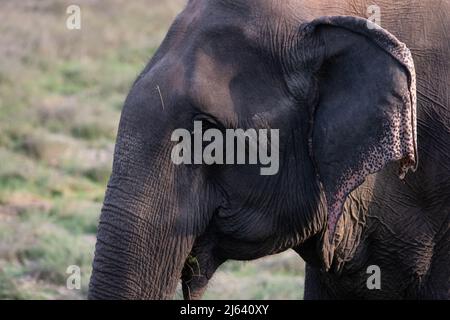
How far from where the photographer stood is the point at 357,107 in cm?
446

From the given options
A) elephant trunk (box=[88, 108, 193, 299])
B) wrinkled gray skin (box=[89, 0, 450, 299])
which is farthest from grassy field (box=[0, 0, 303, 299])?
elephant trunk (box=[88, 108, 193, 299])

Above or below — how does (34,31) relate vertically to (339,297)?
above

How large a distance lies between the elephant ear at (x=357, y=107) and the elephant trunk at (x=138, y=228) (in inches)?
23.0

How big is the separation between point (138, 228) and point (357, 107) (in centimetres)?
90

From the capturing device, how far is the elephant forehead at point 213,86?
444cm

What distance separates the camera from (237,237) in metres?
4.64

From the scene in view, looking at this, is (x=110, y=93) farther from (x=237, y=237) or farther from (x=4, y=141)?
(x=237, y=237)

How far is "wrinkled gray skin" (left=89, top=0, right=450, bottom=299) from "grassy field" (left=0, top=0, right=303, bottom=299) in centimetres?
321

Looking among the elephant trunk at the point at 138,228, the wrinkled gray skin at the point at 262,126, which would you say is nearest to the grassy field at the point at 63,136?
the wrinkled gray skin at the point at 262,126

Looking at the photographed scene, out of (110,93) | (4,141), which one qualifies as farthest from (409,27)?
(110,93)

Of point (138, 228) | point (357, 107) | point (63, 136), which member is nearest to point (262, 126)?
point (357, 107)

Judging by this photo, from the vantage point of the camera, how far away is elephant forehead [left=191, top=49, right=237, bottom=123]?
4.44 metres

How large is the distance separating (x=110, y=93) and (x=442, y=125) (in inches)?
402

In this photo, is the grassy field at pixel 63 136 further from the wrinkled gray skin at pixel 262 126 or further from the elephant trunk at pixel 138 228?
the elephant trunk at pixel 138 228
